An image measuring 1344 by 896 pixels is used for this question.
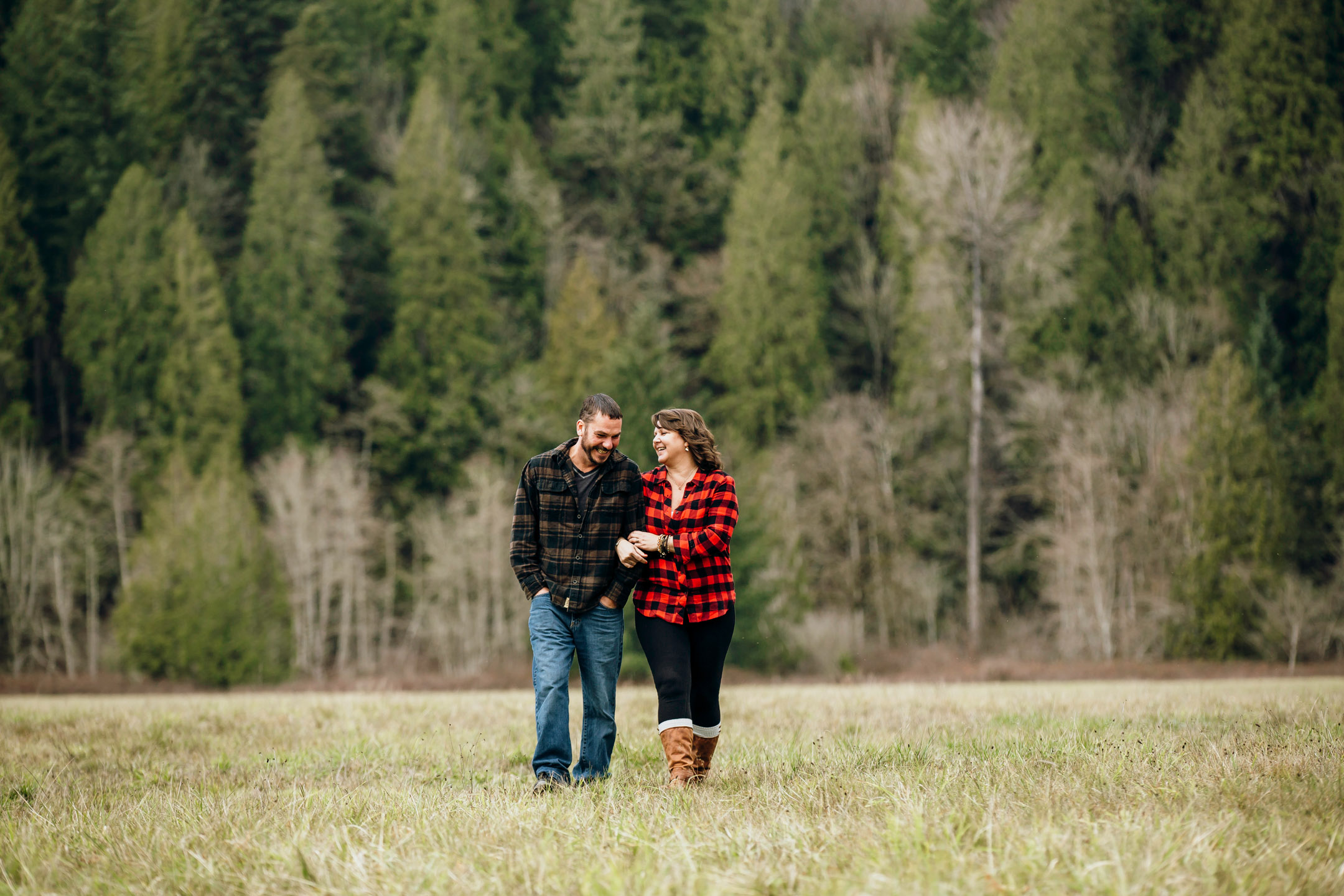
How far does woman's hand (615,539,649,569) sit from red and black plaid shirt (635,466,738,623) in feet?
0.27

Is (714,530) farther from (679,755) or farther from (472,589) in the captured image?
(472,589)

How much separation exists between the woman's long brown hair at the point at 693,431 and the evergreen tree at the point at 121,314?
41921 mm

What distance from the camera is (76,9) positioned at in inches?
2008

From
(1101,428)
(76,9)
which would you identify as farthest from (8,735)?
(76,9)

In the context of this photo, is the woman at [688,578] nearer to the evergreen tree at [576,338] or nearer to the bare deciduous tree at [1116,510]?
the bare deciduous tree at [1116,510]

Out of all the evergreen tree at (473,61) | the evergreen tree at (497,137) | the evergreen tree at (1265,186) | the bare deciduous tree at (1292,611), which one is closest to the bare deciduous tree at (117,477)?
the evergreen tree at (497,137)

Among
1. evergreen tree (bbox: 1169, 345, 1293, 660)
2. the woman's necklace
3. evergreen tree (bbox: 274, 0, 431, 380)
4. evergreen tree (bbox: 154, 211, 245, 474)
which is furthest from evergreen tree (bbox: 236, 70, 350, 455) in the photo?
the woman's necklace

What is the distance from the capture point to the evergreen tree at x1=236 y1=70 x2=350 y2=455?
46.1m

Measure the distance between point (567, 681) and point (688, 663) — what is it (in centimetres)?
75

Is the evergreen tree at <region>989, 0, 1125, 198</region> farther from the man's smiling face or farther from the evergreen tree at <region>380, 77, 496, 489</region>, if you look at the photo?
the man's smiling face

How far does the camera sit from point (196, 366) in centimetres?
4394

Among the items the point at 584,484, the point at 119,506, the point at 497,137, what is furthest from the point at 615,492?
the point at 497,137

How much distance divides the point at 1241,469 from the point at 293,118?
3997 centimetres

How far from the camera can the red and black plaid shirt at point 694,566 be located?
619cm
